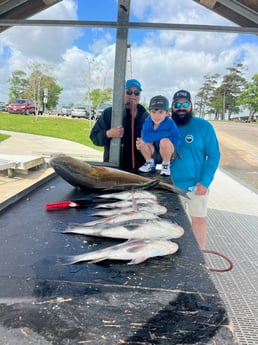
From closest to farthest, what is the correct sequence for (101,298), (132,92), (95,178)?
(101,298) → (95,178) → (132,92)

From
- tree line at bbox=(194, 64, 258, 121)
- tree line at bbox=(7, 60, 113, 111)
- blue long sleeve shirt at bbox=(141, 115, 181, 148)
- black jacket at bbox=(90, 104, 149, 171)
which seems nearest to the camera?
blue long sleeve shirt at bbox=(141, 115, 181, 148)

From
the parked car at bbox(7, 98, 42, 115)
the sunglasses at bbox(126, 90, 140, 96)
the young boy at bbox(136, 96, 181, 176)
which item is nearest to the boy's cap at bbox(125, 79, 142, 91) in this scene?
the sunglasses at bbox(126, 90, 140, 96)

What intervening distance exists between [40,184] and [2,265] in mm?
1881

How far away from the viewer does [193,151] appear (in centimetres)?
348

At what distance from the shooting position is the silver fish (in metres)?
1.84

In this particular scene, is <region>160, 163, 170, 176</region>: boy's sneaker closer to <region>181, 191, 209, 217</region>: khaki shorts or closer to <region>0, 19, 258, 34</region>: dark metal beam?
<region>181, 191, 209, 217</region>: khaki shorts

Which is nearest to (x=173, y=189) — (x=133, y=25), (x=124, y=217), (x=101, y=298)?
(x=124, y=217)

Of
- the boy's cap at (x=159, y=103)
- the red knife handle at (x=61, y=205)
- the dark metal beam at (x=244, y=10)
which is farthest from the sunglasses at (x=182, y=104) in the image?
the dark metal beam at (x=244, y=10)

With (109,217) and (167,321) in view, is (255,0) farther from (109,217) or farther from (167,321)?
(167,321)

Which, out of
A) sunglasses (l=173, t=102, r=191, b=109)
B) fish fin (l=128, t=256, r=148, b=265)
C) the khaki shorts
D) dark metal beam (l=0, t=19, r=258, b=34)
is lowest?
the khaki shorts

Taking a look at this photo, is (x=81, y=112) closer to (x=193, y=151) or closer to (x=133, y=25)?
(x=133, y=25)

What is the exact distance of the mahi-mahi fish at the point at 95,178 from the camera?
10.1 ft

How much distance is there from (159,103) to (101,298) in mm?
2765

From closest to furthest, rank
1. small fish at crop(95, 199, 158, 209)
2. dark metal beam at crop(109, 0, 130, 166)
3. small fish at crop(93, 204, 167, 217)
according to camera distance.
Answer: small fish at crop(93, 204, 167, 217), small fish at crop(95, 199, 158, 209), dark metal beam at crop(109, 0, 130, 166)
